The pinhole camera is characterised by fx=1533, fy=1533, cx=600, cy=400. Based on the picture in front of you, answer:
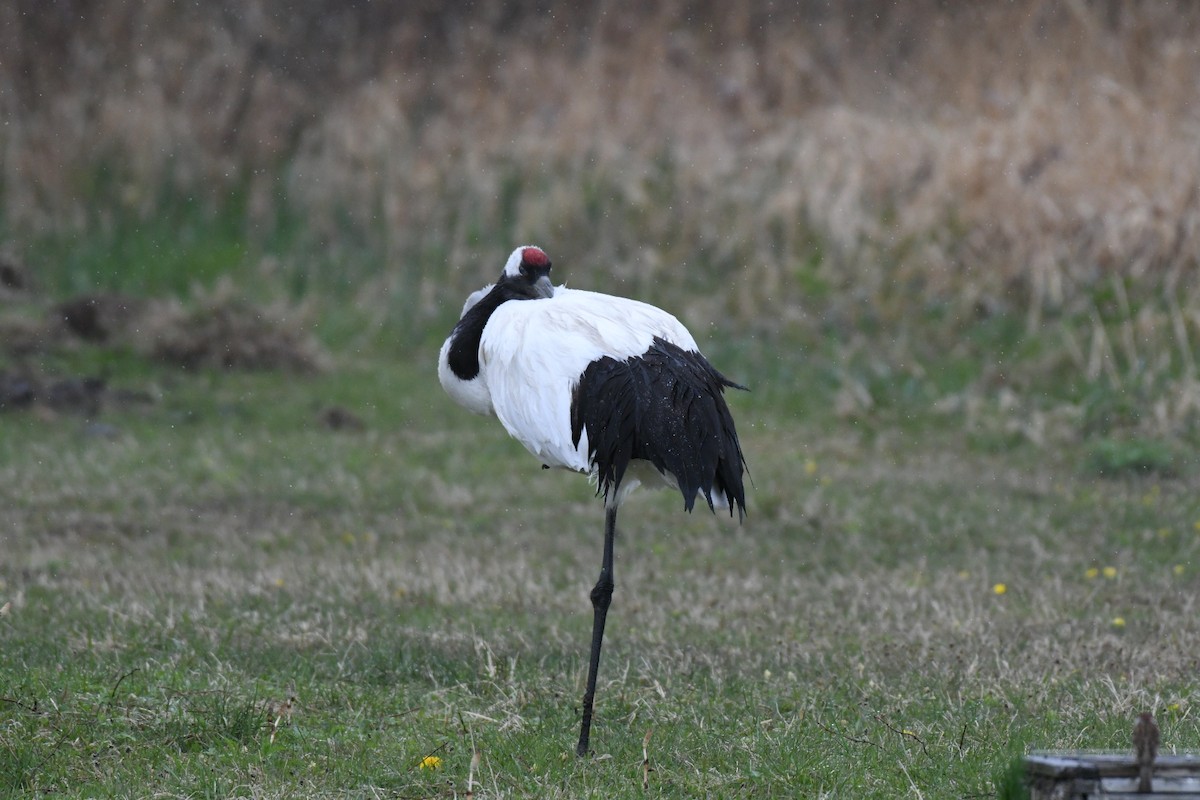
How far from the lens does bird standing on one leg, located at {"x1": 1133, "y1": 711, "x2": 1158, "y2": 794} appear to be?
9.66ft

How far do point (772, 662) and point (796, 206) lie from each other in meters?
10.4

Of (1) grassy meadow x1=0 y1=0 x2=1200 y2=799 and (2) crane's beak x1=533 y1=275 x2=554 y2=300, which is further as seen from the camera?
(2) crane's beak x1=533 y1=275 x2=554 y2=300

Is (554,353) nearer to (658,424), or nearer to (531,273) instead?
(658,424)

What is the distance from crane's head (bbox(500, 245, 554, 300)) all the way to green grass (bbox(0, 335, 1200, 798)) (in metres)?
1.42

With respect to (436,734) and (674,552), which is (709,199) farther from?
(436,734)

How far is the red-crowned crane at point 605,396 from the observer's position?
4910mm

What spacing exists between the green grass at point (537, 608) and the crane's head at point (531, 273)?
1.42 metres

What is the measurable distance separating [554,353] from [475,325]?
55 centimetres

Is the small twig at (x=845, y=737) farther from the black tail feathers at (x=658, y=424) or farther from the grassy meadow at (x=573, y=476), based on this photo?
the black tail feathers at (x=658, y=424)

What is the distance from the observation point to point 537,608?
7.47 metres

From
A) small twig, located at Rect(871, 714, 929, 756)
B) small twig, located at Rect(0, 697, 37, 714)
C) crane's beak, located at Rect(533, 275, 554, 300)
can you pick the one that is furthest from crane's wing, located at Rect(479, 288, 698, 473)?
small twig, located at Rect(0, 697, 37, 714)

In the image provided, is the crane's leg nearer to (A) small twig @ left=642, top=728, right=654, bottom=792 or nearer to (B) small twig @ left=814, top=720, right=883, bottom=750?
(A) small twig @ left=642, top=728, right=654, bottom=792

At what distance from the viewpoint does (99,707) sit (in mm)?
5055

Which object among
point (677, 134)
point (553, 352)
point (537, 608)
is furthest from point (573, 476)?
point (677, 134)
